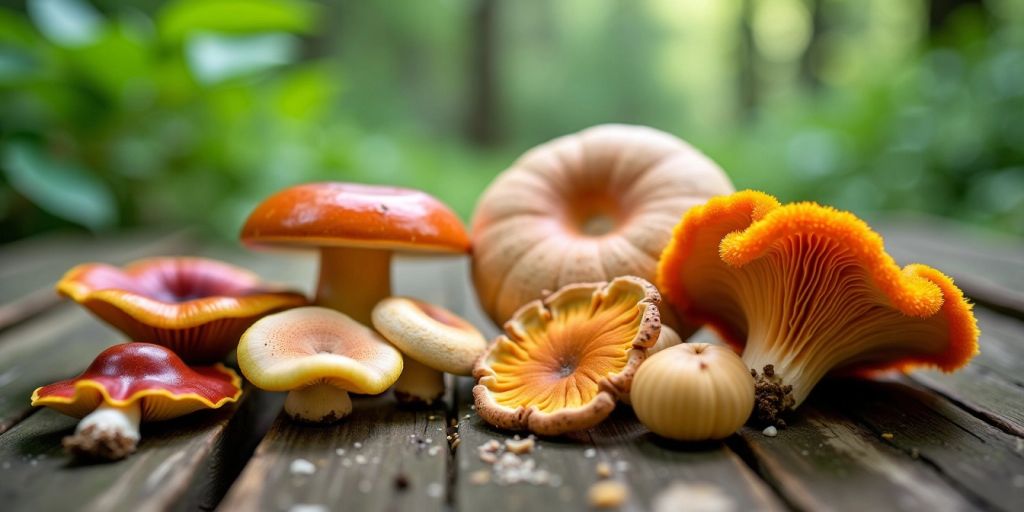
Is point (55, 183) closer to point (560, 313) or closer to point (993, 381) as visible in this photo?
point (560, 313)

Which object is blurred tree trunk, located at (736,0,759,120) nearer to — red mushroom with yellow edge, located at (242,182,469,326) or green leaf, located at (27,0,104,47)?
green leaf, located at (27,0,104,47)

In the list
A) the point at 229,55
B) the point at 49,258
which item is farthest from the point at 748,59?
the point at 49,258

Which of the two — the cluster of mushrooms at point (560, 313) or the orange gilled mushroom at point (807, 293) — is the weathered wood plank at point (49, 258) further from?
the orange gilled mushroom at point (807, 293)

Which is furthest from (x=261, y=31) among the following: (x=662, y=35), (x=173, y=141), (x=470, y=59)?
(x=662, y=35)

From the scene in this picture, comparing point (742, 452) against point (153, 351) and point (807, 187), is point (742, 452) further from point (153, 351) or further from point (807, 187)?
point (807, 187)

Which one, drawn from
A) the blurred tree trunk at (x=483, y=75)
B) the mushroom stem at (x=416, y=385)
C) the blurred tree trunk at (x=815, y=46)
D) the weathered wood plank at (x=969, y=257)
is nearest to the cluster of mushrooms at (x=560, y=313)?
the mushroom stem at (x=416, y=385)

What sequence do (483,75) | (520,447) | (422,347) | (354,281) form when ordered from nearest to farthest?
(520,447) < (422,347) < (354,281) < (483,75)

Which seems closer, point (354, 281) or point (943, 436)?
point (943, 436)

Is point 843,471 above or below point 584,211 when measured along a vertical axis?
below
